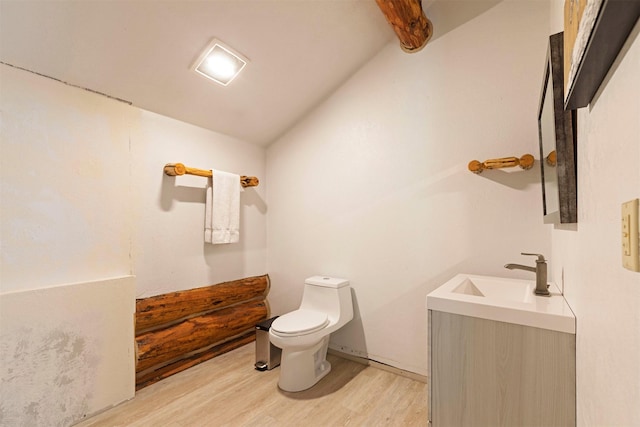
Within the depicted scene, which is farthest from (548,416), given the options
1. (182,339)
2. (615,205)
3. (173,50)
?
(173,50)

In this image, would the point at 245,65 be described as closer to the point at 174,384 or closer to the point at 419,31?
the point at 419,31

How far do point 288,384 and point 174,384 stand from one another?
0.82 metres

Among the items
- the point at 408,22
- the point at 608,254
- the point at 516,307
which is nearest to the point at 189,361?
the point at 516,307

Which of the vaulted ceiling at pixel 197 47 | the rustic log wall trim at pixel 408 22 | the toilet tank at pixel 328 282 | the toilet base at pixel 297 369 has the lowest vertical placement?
the toilet base at pixel 297 369

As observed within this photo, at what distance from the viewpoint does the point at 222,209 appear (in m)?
2.50

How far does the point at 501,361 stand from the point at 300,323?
1.28m

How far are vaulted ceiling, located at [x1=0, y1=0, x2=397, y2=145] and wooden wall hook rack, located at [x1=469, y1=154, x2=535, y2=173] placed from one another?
1.21 metres

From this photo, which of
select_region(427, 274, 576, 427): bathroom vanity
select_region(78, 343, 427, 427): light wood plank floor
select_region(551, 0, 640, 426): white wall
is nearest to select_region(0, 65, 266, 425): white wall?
select_region(78, 343, 427, 427): light wood plank floor

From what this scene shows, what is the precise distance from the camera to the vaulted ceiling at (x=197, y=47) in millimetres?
1550

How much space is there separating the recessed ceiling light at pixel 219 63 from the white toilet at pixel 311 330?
1.69 metres

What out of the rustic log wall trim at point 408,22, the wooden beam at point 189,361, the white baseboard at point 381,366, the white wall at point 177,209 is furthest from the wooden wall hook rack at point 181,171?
the white baseboard at point 381,366

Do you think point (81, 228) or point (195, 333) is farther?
point (195, 333)

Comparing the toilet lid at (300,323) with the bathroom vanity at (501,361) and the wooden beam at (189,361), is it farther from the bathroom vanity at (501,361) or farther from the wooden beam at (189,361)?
the bathroom vanity at (501,361)

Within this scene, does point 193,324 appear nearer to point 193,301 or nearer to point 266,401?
point 193,301
